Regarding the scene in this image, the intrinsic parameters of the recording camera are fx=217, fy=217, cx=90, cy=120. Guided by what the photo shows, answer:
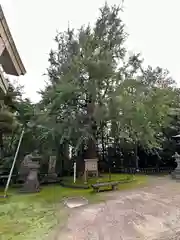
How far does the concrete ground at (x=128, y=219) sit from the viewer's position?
379 centimetres

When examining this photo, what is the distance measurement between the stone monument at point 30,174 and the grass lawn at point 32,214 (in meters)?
0.50

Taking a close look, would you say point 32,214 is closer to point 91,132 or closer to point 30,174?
point 30,174

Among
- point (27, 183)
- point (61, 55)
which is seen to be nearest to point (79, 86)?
point (61, 55)

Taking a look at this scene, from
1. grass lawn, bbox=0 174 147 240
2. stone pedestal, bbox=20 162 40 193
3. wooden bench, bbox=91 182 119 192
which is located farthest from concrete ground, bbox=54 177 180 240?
stone pedestal, bbox=20 162 40 193

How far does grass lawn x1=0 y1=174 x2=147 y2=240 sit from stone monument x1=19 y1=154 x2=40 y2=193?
1.64 feet

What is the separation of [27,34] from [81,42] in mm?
2517

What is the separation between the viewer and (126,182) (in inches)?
360

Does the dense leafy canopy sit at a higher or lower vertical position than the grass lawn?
higher

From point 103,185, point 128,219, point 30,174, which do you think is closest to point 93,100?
point 103,185

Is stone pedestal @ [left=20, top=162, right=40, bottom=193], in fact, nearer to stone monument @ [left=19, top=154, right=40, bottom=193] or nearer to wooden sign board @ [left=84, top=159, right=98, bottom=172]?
stone monument @ [left=19, top=154, right=40, bottom=193]

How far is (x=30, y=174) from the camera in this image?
321 inches

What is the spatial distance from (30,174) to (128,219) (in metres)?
4.69

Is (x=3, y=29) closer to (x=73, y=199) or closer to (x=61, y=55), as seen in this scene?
(x=73, y=199)

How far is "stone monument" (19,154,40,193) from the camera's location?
7.91 metres
